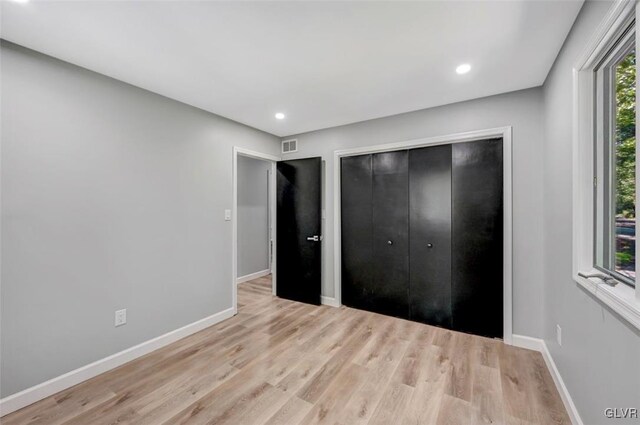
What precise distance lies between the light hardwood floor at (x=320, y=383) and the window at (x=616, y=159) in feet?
3.71

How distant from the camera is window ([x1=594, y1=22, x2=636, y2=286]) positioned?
1.21 meters

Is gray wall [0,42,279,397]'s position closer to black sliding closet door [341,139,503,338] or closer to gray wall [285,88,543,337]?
black sliding closet door [341,139,503,338]

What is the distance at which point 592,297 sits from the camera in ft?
4.45

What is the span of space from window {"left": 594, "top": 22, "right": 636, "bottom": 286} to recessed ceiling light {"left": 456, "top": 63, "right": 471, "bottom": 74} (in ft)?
2.69

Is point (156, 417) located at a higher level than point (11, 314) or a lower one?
lower

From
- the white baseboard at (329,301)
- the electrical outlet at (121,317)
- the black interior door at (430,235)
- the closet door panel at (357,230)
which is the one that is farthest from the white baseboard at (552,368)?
the electrical outlet at (121,317)

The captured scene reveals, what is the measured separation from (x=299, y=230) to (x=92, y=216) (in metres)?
2.32

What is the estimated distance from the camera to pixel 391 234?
3.20 meters

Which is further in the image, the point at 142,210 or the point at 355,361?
the point at 142,210

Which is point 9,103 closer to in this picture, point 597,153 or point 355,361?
point 355,361

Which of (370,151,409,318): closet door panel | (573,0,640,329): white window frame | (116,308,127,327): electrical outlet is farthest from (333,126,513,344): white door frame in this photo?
(116,308,127,327): electrical outlet

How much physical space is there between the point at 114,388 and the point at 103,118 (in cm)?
218

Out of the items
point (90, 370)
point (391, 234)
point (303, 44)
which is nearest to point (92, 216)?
point (90, 370)

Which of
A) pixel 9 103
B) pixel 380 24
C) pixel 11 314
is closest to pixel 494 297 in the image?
pixel 380 24
